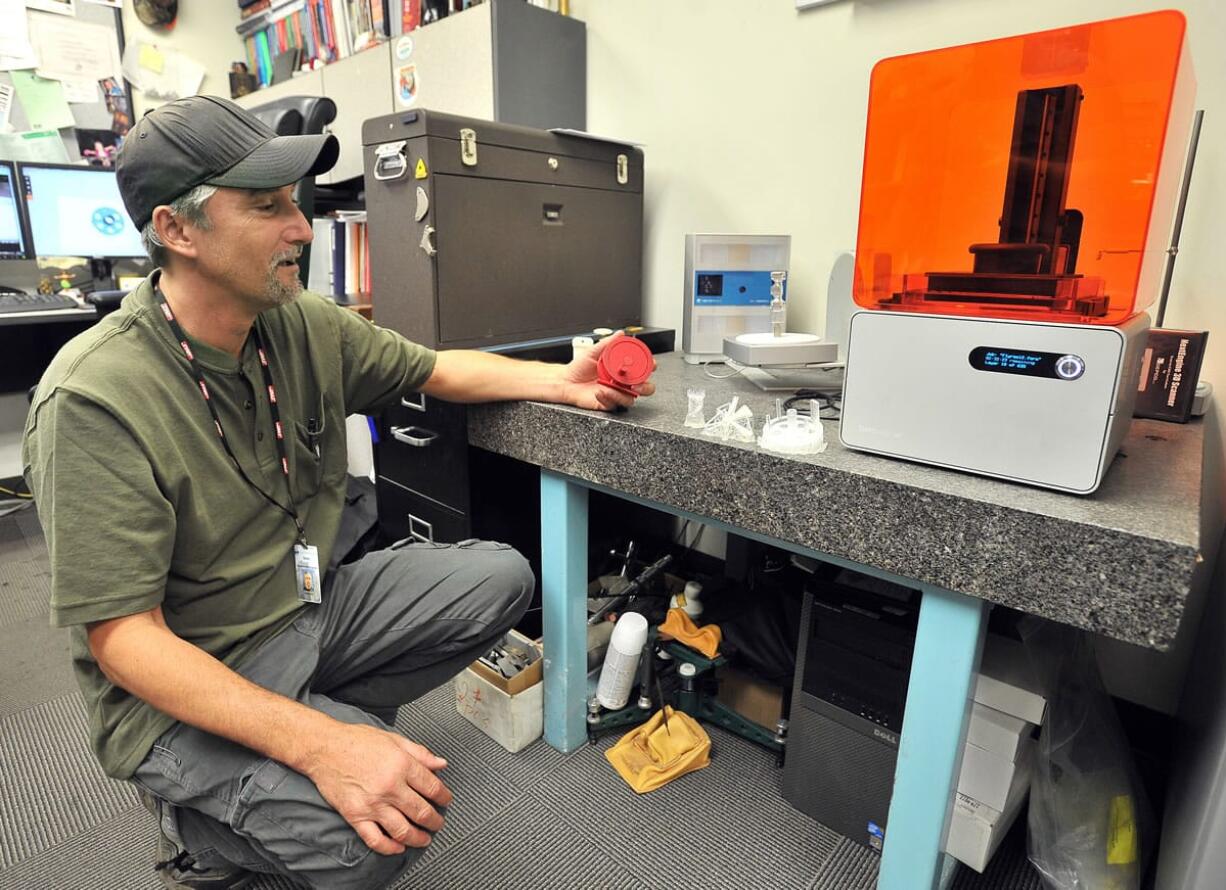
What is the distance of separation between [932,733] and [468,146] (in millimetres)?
1120

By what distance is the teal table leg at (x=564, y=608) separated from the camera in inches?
44.9

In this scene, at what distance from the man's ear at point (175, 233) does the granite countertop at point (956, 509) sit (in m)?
0.50

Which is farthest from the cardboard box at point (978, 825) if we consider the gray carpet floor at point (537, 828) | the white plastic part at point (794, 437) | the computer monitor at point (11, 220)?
the computer monitor at point (11, 220)

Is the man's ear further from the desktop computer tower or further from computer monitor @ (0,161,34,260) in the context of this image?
computer monitor @ (0,161,34,260)

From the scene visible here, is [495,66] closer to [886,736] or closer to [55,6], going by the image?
[886,736]

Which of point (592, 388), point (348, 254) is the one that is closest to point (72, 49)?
point (348, 254)

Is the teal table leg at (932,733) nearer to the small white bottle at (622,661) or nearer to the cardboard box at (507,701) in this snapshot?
the small white bottle at (622,661)

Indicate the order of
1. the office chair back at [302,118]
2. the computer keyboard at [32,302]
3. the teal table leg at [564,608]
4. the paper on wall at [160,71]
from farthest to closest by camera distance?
the paper on wall at [160,71]
the computer keyboard at [32,302]
the office chair back at [302,118]
the teal table leg at [564,608]

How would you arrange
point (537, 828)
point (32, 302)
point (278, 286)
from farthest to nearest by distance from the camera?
point (32, 302), point (537, 828), point (278, 286)

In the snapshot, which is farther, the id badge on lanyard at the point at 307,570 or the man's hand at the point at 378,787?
the id badge on lanyard at the point at 307,570

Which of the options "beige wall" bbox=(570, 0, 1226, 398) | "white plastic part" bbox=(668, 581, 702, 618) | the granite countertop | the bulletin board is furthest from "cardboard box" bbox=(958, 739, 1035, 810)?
the bulletin board

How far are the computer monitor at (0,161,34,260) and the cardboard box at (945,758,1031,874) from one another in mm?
2856

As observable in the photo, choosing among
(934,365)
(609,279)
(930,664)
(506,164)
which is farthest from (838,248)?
(930,664)

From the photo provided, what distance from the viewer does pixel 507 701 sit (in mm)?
1249
